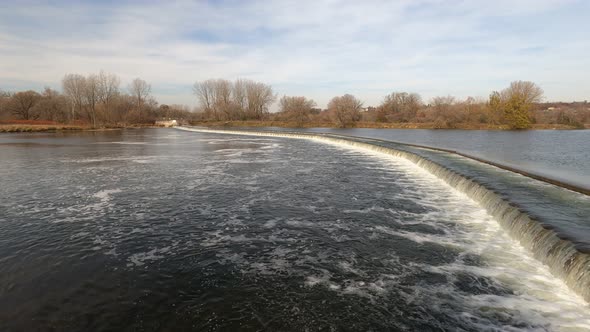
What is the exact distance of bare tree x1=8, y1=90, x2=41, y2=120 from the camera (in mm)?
77875

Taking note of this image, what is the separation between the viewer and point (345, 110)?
3061 inches

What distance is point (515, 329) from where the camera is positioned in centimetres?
471

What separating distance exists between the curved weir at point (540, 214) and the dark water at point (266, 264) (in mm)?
307

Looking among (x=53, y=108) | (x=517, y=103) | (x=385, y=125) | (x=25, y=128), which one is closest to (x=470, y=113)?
(x=517, y=103)

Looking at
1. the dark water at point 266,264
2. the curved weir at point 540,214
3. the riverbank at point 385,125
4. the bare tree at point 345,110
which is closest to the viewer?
the dark water at point 266,264

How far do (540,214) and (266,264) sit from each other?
23.7 feet

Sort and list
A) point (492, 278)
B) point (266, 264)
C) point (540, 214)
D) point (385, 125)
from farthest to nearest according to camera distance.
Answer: point (385, 125) → point (540, 214) → point (266, 264) → point (492, 278)

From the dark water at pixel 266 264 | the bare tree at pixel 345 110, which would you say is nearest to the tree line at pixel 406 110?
the bare tree at pixel 345 110

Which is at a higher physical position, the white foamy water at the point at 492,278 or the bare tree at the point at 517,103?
the bare tree at the point at 517,103

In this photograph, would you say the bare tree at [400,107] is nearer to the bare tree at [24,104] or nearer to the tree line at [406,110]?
the tree line at [406,110]

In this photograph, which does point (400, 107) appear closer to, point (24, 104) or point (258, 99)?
point (258, 99)

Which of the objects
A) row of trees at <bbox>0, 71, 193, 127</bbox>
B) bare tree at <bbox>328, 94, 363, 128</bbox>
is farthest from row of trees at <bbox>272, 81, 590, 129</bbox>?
row of trees at <bbox>0, 71, 193, 127</bbox>

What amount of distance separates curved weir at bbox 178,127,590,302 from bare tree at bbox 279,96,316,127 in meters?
72.7

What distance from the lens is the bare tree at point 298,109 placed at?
8762 cm
